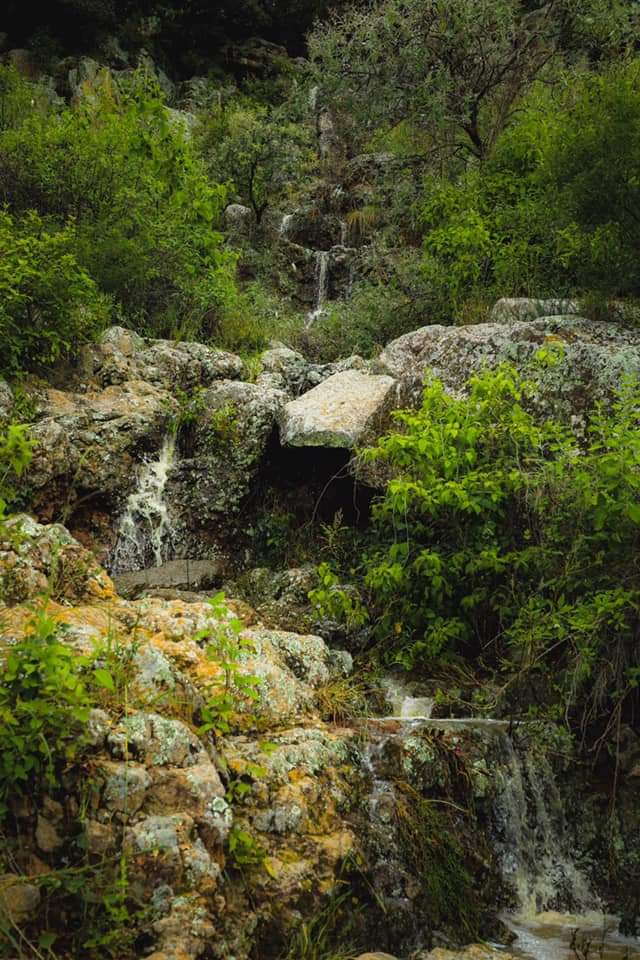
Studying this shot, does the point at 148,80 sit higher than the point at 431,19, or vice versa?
the point at 431,19

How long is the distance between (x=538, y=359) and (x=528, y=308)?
270 cm

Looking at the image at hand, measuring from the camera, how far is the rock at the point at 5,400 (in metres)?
7.55

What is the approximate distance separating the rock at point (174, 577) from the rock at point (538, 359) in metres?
2.75

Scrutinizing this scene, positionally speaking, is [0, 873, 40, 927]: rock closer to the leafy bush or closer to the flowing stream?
the flowing stream

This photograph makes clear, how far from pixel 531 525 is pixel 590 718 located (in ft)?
5.03

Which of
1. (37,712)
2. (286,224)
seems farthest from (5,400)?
(286,224)

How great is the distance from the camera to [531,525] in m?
5.78

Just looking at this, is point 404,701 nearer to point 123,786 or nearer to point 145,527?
point 123,786

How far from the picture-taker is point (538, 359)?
6.75 metres

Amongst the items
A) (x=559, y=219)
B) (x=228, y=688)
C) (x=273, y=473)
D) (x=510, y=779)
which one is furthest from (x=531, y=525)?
(x=559, y=219)

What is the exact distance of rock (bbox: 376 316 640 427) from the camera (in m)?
7.04

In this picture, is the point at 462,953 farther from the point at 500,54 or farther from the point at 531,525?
the point at 500,54

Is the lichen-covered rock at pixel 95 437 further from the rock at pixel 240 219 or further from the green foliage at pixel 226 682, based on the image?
the rock at pixel 240 219

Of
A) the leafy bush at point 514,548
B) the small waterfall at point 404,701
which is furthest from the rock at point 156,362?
the small waterfall at point 404,701
